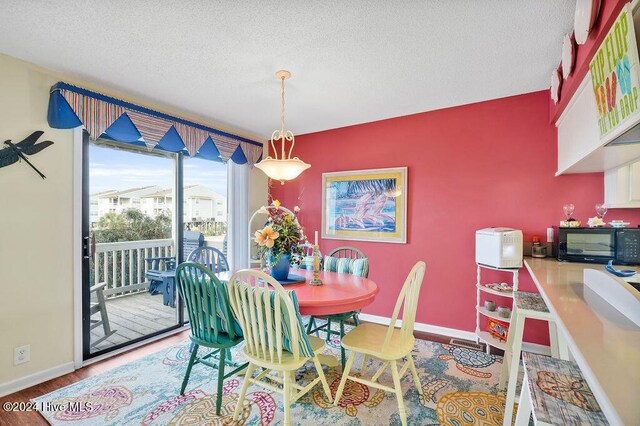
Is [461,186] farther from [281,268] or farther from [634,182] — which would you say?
[281,268]

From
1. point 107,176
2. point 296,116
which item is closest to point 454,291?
point 296,116

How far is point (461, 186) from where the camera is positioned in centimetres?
319

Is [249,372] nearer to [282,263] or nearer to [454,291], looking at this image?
[282,263]

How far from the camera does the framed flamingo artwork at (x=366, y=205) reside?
3518 mm

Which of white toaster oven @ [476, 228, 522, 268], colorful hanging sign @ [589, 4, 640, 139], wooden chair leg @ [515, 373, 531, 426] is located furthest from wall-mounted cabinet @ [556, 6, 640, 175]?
wooden chair leg @ [515, 373, 531, 426]

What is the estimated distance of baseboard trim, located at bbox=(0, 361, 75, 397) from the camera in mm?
2160

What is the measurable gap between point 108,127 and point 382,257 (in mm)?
3027

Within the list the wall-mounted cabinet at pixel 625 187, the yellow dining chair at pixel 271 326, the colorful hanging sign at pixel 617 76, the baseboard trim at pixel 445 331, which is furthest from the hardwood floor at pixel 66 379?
the wall-mounted cabinet at pixel 625 187

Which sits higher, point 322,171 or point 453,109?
point 453,109

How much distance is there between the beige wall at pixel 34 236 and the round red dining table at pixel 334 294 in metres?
1.30

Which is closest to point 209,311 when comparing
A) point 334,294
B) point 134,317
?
point 334,294

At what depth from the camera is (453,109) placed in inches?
126

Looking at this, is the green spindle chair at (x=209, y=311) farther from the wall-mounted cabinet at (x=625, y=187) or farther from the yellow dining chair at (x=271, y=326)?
the wall-mounted cabinet at (x=625, y=187)

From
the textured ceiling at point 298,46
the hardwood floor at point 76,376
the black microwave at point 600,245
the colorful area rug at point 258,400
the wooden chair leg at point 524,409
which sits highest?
the textured ceiling at point 298,46
